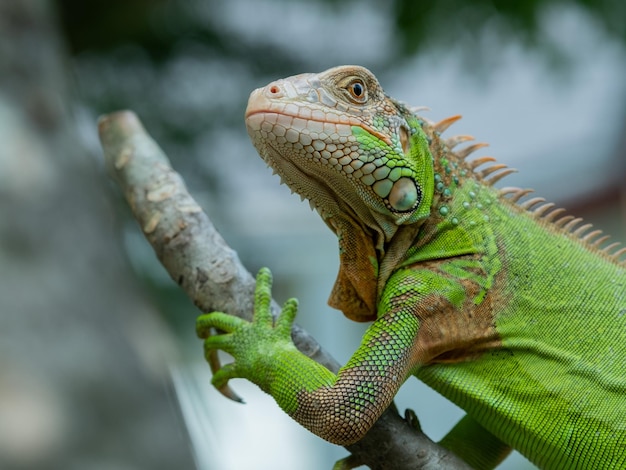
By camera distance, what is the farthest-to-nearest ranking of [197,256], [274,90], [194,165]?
[194,165]
[197,256]
[274,90]

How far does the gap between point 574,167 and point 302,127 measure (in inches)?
254

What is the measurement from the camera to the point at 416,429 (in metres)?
2.50

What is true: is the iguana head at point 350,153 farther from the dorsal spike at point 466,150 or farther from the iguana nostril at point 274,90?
the dorsal spike at point 466,150

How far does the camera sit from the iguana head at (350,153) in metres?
2.30

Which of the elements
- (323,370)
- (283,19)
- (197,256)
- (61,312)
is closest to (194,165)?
(283,19)

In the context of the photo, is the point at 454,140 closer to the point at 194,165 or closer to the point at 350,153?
the point at 350,153

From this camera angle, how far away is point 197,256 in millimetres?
2795

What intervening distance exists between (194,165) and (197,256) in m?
4.61

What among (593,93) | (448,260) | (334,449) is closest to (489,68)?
(593,93)

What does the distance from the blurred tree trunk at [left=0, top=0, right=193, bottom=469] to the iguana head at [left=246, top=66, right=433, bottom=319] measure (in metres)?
2.23

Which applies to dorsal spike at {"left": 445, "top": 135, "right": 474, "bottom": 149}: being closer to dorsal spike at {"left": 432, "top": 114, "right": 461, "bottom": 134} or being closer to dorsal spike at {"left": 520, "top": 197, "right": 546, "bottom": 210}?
dorsal spike at {"left": 432, "top": 114, "right": 461, "bottom": 134}

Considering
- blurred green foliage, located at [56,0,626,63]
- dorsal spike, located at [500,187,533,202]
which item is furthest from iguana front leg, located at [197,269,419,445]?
blurred green foliage, located at [56,0,626,63]

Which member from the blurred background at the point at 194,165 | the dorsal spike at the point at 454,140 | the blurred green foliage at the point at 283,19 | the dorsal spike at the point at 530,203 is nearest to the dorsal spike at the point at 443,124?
the dorsal spike at the point at 454,140

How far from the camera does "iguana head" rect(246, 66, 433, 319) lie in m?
2.30
